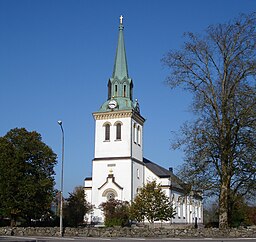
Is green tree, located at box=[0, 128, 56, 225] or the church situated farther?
the church

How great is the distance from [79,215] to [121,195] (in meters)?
7.25

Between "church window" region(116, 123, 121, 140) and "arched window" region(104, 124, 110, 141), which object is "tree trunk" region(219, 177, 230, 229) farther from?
"arched window" region(104, 124, 110, 141)

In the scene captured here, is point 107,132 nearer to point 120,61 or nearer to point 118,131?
point 118,131

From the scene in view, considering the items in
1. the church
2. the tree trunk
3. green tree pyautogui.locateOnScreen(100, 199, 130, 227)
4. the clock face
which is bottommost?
green tree pyautogui.locateOnScreen(100, 199, 130, 227)

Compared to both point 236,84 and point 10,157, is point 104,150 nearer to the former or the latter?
point 10,157

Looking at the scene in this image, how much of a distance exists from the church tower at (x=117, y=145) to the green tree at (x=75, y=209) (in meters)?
2.58

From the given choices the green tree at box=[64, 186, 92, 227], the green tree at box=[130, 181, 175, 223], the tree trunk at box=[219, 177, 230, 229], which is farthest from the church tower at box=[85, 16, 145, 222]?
the tree trunk at box=[219, 177, 230, 229]

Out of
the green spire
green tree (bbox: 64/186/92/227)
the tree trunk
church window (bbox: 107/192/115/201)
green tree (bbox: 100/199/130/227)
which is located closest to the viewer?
the tree trunk

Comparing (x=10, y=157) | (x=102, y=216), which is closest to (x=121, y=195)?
(x=102, y=216)

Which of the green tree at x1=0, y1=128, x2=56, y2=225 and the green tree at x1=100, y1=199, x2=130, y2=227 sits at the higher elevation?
the green tree at x1=0, y1=128, x2=56, y2=225

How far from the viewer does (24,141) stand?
42344 mm

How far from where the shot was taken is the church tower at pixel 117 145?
6128cm

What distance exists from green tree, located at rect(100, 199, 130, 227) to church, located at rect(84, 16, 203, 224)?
3557mm

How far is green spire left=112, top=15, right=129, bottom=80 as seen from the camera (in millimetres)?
65312
